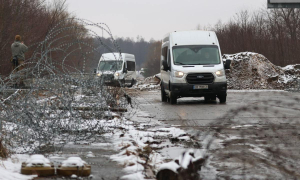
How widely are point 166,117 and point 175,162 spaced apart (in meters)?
8.73

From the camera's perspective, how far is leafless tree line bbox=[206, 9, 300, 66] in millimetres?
44188

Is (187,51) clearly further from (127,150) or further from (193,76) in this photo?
(127,150)

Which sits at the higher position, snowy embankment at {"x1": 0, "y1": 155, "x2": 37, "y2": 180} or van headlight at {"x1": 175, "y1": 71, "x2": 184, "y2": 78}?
van headlight at {"x1": 175, "y1": 71, "x2": 184, "y2": 78}

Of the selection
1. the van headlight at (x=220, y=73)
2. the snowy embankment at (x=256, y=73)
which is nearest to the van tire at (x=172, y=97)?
the van headlight at (x=220, y=73)

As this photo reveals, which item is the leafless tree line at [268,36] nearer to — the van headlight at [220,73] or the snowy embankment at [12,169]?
the van headlight at [220,73]

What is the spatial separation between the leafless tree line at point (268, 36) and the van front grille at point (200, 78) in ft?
81.3

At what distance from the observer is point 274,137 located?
29.5 ft

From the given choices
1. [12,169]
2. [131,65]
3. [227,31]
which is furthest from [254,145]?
[227,31]

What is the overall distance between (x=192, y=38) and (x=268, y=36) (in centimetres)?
2829

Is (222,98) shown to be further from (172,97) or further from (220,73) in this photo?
(172,97)

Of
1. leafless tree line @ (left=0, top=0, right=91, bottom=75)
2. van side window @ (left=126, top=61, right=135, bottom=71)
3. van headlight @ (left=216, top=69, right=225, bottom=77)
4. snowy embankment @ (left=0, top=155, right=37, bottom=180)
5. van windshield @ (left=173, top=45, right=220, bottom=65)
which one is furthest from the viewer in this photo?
van side window @ (left=126, top=61, right=135, bottom=71)

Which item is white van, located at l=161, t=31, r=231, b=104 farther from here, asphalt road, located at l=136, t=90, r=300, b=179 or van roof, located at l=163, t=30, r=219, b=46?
asphalt road, located at l=136, t=90, r=300, b=179

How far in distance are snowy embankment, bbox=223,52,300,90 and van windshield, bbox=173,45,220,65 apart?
785 inches

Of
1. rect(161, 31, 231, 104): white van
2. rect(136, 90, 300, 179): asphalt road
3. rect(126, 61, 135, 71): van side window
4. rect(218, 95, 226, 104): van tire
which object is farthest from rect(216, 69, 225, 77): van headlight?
rect(126, 61, 135, 71): van side window
